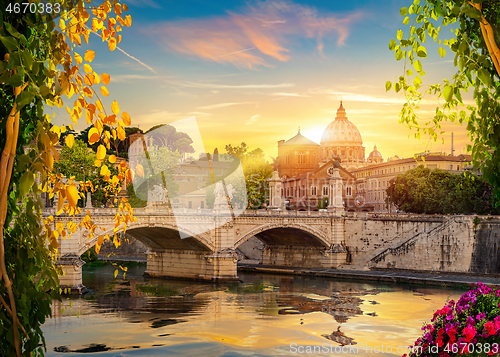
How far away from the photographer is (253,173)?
5325cm

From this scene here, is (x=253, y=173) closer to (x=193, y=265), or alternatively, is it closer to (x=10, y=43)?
(x=193, y=265)

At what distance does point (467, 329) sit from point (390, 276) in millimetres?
31887

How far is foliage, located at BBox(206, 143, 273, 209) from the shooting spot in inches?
2029


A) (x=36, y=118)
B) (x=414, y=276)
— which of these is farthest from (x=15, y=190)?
(x=414, y=276)

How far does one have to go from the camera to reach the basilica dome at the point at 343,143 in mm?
125312

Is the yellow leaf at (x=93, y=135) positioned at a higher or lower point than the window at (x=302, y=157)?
lower

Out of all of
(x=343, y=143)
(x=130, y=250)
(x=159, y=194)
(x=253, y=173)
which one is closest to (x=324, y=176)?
(x=253, y=173)

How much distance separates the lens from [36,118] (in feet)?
11.6

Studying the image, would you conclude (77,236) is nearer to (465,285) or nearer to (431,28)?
(465,285)

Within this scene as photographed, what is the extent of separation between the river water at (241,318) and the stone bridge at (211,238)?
2.18 metres

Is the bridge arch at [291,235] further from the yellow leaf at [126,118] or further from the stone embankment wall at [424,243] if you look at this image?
the yellow leaf at [126,118]

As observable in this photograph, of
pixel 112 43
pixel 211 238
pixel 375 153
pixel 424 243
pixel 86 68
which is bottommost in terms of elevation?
pixel 424 243

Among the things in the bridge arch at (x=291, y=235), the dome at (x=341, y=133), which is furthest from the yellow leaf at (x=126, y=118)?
the dome at (x=341, y=133)

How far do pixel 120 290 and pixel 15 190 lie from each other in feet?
104
